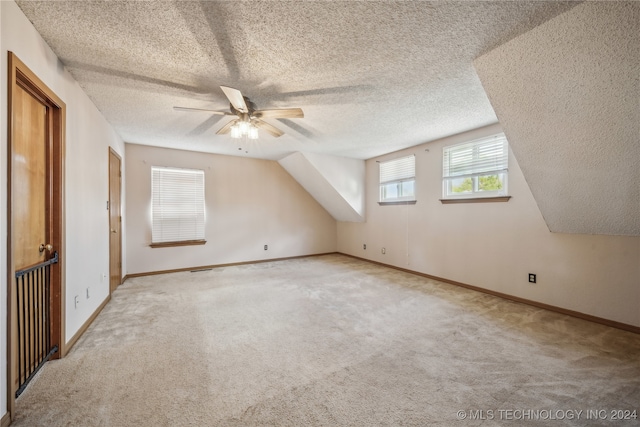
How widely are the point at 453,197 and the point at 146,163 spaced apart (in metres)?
5.29

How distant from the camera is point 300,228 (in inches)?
248

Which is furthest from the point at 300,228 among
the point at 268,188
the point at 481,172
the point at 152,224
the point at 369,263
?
the point at 481,172

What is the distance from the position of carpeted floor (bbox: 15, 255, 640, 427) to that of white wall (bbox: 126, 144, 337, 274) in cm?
156

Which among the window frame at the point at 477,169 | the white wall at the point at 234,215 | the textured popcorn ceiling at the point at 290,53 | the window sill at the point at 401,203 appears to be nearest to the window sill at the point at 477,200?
the window frame at the point at 477,169

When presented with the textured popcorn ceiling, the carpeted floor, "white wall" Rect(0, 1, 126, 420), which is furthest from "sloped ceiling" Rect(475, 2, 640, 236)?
"white wall" Rect(0, 1, 126, 420)

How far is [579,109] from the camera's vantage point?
1.91 metres

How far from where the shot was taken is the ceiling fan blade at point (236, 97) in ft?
6.48

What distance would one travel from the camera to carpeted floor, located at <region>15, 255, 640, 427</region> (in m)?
1.49

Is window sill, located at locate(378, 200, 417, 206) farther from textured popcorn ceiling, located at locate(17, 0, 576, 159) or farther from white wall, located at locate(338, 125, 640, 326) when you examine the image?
textured popcorn ceiling, located at locate(17, 0, 576, 159)

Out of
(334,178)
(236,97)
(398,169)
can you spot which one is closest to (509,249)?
(398,169)

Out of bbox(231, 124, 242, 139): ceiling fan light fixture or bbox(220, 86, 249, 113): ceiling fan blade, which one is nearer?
bbox(220, 86, 249, 113): ceiling fan blade

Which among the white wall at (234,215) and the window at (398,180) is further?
the window at (398,180)

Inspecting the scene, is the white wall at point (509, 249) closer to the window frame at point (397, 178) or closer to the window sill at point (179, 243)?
the window frame at point (397, 178)

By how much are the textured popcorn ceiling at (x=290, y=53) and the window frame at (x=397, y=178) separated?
1.51m
